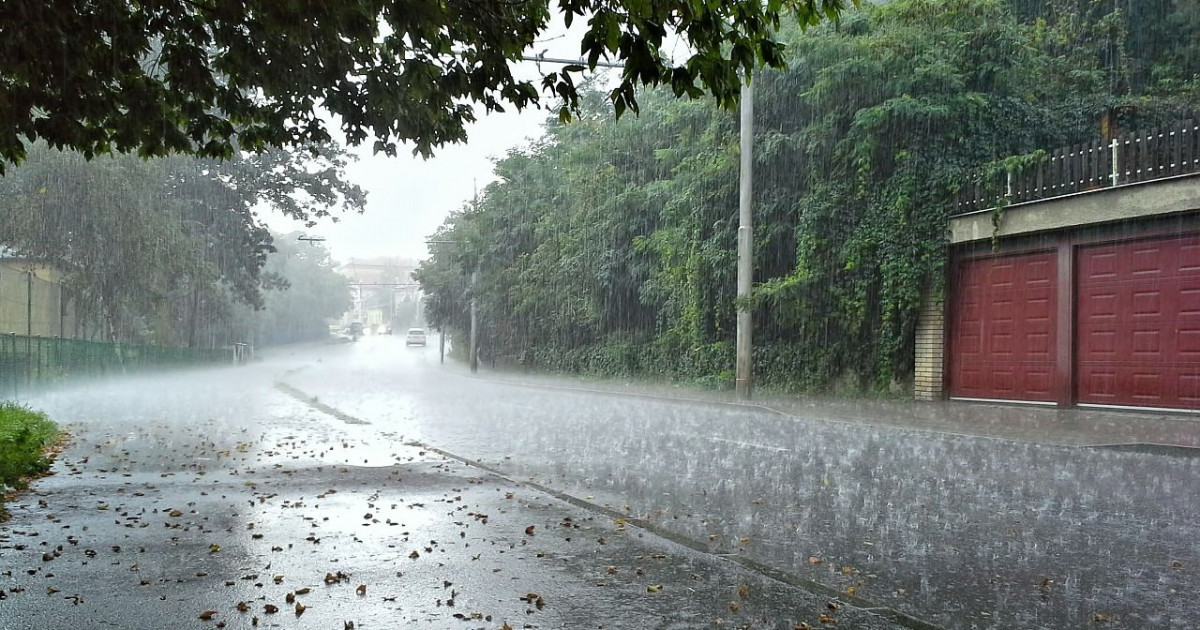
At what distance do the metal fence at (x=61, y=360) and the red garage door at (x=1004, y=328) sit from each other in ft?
65.8

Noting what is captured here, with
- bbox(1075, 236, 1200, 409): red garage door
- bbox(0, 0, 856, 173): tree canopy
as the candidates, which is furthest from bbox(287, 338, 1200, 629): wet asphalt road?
bbox(0, 0, 856, 173): tree canopy

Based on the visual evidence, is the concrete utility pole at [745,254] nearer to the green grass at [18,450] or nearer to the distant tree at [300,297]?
the green grass at [18,450]

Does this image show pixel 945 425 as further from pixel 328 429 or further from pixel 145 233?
pixel 145 233

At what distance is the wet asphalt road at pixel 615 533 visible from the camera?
15.8 ft

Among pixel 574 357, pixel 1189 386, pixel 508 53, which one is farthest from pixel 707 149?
pixel 508 53

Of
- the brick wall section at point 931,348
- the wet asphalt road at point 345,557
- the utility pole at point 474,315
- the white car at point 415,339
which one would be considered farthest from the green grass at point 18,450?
the white car at point 415,339

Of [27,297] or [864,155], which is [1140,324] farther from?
[27,297]

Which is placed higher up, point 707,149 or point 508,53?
point 707,149

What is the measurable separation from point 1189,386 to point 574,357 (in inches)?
995

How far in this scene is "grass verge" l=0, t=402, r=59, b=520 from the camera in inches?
332

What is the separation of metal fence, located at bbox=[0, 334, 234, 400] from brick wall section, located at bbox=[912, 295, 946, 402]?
19292mm

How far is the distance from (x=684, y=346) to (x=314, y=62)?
2139 centimetres

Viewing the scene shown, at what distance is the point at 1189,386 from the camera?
47.9ft

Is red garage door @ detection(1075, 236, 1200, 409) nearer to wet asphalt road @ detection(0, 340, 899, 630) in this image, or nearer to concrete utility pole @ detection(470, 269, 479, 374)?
wet asphalt road @ detection(0, 340, 899, 630)
